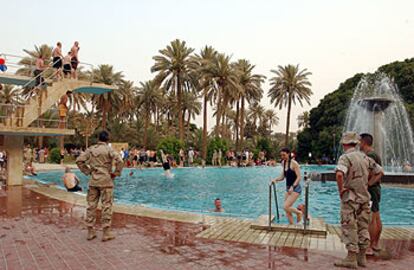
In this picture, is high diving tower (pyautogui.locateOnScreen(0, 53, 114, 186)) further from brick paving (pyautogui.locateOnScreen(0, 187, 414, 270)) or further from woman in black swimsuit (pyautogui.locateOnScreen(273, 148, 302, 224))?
woman in black swimsuit (pyautogui.locateOnScreen(273, 148, 302, 224))

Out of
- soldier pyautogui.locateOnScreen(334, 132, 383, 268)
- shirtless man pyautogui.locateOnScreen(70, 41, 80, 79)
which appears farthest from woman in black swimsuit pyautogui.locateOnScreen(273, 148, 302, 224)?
shirtless man pyautogui.locateOnScreen(70, 41, 80, 79)

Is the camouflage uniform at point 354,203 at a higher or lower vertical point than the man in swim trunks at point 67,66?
lower

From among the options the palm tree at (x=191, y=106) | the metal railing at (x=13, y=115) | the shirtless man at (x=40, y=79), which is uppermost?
the palm tree at (x=191, y=106)

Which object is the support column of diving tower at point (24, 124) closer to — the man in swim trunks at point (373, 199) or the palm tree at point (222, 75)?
the man in swim trunks at point (373, 199)

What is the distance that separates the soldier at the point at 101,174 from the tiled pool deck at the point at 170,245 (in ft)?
1.13

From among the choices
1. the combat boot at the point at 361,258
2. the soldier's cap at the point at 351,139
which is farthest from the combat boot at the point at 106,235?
the soldier's cap at the point at 351,139

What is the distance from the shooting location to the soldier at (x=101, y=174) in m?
6.89

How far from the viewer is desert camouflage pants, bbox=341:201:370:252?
542 cm

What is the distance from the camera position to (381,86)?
33.2 meters

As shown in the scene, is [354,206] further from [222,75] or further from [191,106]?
[191,106]

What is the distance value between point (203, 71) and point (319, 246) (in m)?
36.9

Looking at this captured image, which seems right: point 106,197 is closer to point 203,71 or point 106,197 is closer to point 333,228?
point 333,228

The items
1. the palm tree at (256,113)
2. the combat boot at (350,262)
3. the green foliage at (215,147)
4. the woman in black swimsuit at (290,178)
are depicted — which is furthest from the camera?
A: the palm tree at (256,113)

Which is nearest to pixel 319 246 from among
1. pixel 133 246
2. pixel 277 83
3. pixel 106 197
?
pixel 133 246
